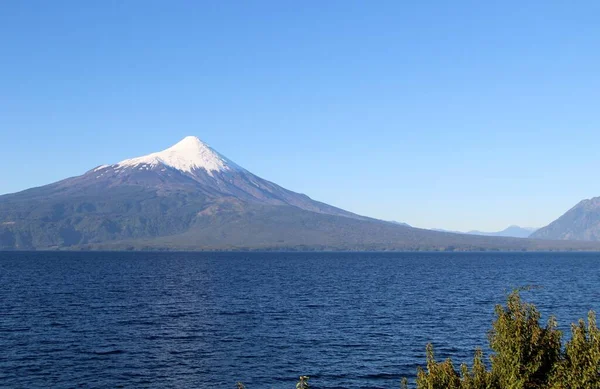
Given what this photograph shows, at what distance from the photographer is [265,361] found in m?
66.0

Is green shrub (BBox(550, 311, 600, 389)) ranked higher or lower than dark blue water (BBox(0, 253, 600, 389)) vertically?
higher

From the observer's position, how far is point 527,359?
29.0 m

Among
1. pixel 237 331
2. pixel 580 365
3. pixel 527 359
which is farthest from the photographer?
pixel 237 331

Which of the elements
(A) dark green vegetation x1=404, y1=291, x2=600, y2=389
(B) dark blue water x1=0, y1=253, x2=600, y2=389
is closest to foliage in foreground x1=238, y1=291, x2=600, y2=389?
(A) dark green vegetation x1=404, y1=291, x2=600, y2=389

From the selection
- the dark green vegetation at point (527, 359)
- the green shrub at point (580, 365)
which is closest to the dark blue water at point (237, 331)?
the dark green vegetation at point (527, 359)

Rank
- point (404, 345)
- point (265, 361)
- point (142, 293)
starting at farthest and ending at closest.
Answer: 1. point (142, 293)
2. point (404, 345)
3. point (265, 361)

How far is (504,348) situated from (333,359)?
3955 centimetres

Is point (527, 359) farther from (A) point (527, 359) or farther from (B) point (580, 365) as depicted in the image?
(B) point (580, 365)

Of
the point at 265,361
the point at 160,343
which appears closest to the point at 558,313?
the point at 265,361

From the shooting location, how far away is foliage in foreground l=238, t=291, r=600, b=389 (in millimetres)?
27609

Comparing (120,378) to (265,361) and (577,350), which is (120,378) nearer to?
(265,361)

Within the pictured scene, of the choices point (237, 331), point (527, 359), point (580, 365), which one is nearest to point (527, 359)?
point (527, 359)

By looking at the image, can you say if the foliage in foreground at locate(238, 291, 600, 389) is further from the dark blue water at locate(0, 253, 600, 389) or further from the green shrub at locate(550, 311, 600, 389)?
the dark blue water at locate(0, 253, 600, 389)

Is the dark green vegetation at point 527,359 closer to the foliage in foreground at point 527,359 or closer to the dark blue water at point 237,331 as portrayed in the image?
the foliage in foreground at point 527,359
